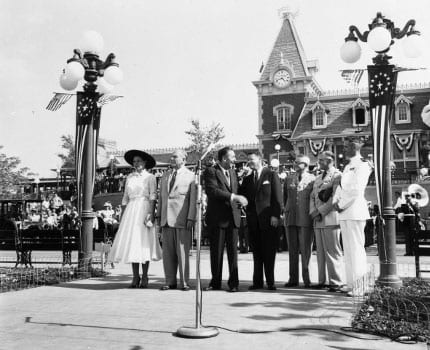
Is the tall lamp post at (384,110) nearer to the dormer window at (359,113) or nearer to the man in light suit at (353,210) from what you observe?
the man in light suit at (353,210)

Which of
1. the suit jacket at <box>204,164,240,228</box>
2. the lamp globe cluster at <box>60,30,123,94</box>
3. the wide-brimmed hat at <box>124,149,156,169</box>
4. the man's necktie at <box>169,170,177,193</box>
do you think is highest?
the lamp globe cluster at <box>60,30,123,94</box>

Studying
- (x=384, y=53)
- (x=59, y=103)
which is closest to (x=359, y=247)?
(x=384, y=53)

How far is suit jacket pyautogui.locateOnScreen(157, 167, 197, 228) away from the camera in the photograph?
759cm

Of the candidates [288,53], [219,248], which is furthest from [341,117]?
[219,248]

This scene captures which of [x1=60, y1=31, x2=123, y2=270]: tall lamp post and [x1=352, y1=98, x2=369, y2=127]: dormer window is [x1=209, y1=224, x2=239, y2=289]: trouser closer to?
[x1=60, y1=31, x2=123, y2=270]: tall lamp post

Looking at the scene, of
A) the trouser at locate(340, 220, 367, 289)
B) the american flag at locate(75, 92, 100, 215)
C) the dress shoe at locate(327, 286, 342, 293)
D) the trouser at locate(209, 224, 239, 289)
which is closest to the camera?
the trouser at locate(340, 220, 367, 289)

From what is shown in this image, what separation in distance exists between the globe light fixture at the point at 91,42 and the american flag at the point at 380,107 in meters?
4.85

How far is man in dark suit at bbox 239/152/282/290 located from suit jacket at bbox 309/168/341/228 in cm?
55

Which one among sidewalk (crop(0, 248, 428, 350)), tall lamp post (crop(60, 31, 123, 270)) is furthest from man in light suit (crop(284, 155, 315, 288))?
tall lamp post (crop(60, 31, 123, 270))

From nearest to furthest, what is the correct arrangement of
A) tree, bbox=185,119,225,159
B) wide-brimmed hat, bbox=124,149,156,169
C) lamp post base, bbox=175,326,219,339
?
lamp post base, bbox=175,326,219,339
wide-brimmed hat, bbox=124,149,156,169
tree, bbox=185,119,225,159

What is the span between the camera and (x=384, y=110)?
22.9 feet

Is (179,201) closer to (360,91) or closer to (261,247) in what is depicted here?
(261,247)

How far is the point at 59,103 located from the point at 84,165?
5.07 ft

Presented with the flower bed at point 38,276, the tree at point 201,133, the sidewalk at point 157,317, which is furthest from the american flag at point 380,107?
the tree at point 201,133
